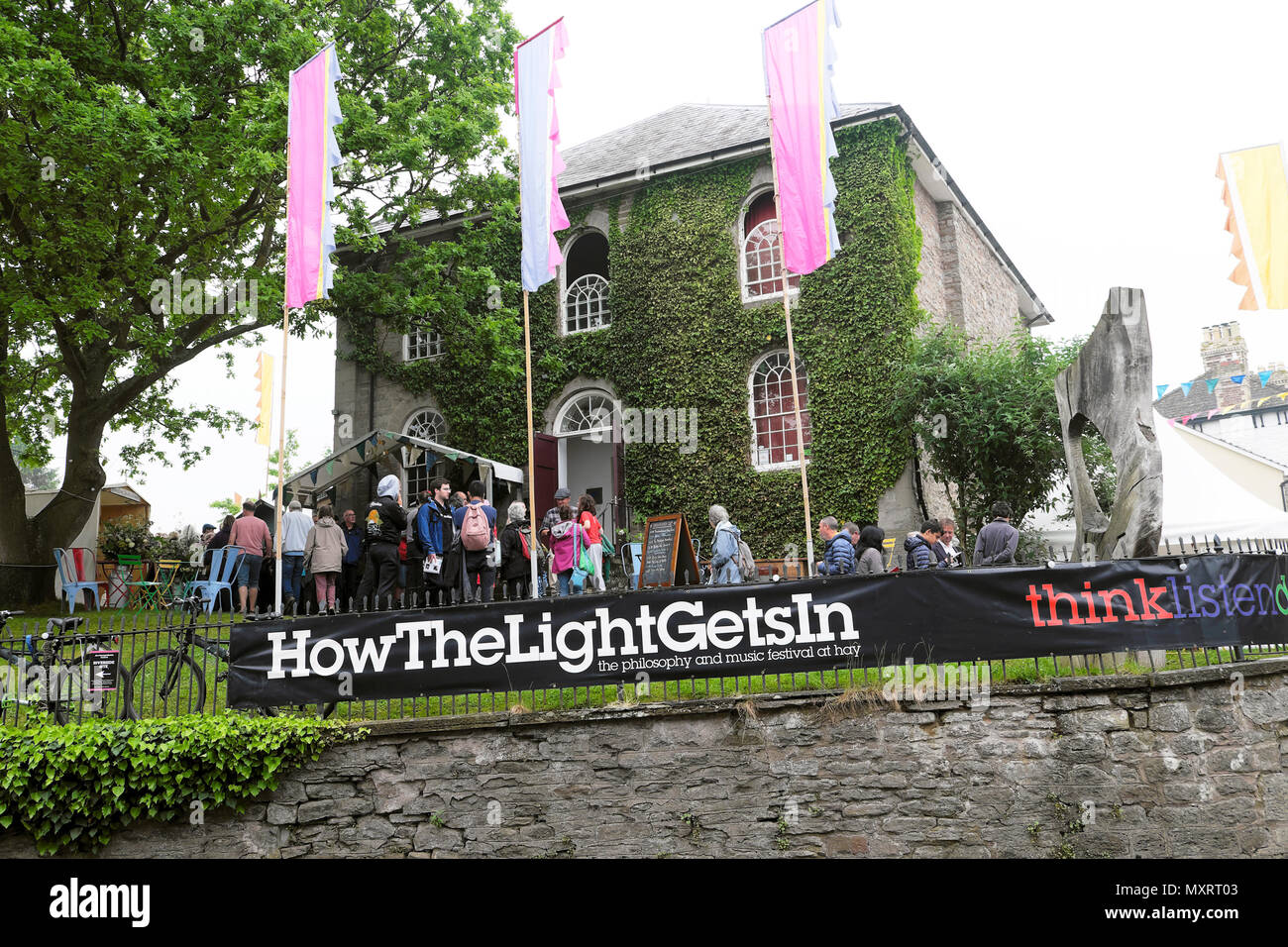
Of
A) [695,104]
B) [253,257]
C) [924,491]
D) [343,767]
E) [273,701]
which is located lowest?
[343,767]

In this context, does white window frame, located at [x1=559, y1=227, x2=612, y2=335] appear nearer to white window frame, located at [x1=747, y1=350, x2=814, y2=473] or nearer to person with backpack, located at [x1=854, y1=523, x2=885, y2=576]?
white window frame, located at [x1=747, y1=350, x2=814, y2=473]

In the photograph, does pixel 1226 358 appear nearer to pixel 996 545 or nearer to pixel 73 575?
pixel 996 545

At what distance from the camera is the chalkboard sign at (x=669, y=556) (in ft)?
42.6

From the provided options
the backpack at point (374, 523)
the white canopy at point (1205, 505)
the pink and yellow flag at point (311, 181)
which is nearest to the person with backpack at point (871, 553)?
the backpack at point (374, 523)

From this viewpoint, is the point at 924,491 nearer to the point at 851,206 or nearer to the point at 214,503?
the point at 851,206

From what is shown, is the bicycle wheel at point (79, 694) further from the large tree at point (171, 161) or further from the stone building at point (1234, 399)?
the stone building at point (1234, 399)

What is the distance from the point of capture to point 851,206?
18047 millimetres

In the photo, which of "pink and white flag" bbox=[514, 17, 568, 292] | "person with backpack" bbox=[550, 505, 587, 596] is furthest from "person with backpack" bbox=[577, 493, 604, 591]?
"pink and white flag" bbox=[514, 17, 568, 292]

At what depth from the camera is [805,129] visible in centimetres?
1152

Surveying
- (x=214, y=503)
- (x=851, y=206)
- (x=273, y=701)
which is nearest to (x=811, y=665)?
(x=273, y=701)

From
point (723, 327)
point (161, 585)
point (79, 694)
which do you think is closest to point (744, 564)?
point (723, 327)

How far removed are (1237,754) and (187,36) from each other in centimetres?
1728

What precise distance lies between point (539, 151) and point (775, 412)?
26.7ft
